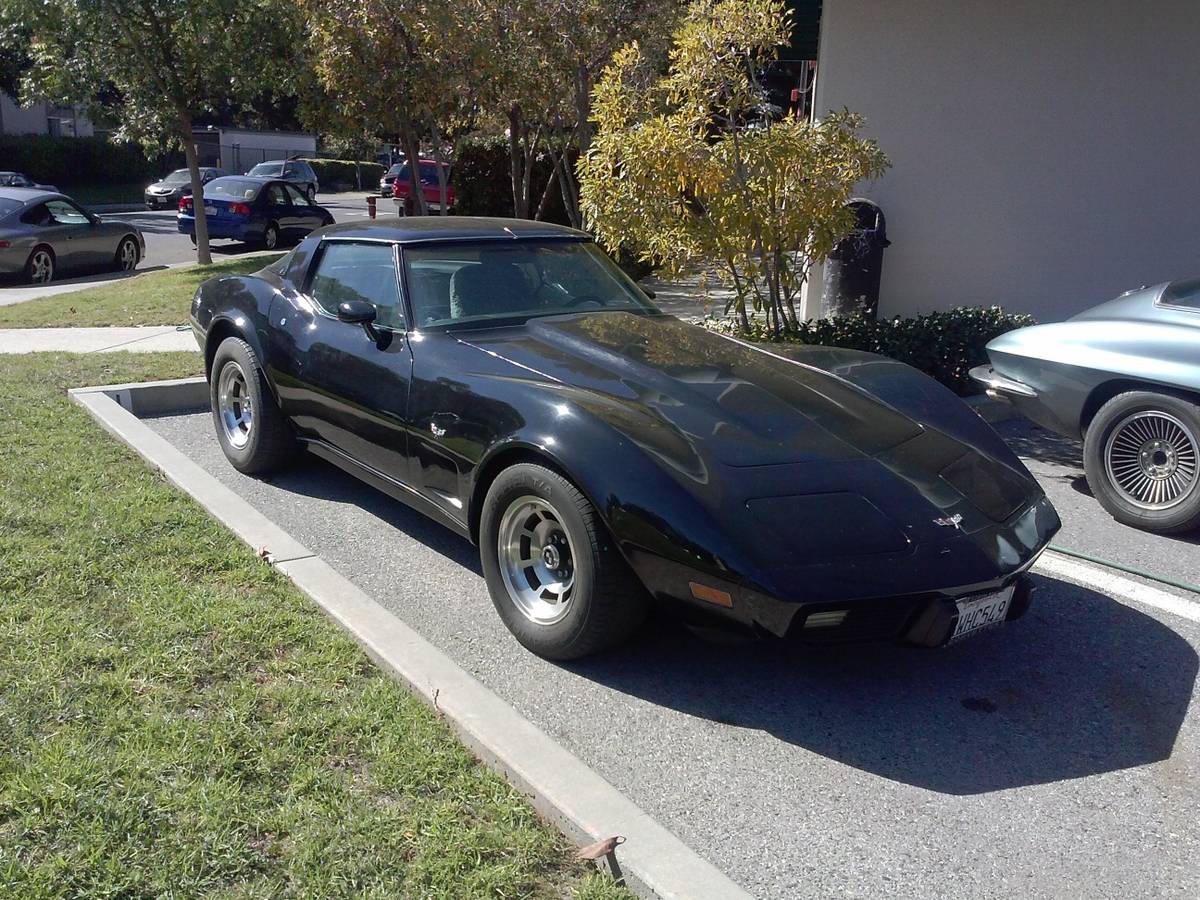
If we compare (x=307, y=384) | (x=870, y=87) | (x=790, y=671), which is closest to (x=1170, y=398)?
(x=790, y=671)

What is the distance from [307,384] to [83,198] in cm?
3680

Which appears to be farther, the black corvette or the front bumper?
the black corvette

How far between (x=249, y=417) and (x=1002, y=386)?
13.7 feet

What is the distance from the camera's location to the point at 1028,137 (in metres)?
9.86

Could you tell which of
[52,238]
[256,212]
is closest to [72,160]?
[256,212]

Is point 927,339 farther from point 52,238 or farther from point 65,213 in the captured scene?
point 65,213

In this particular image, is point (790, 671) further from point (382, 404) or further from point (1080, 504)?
point (1080, 504)

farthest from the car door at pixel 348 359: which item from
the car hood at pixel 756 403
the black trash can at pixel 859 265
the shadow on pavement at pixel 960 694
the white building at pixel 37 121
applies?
the white building at pixel 37 121

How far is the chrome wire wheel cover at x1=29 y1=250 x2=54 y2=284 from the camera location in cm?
1661

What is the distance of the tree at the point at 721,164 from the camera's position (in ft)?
24.5

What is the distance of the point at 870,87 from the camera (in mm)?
10227

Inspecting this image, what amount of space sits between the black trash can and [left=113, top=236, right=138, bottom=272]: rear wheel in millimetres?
12774

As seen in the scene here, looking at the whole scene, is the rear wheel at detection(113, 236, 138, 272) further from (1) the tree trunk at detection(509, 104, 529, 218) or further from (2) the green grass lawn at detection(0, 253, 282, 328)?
(1) the tree trunk at detection(509, 104, 529, 218)

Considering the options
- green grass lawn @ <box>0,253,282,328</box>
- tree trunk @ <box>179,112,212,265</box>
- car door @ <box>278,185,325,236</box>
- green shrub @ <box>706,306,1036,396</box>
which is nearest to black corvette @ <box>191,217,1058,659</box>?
green shrub @ <box>706,306,1036,396</box>
